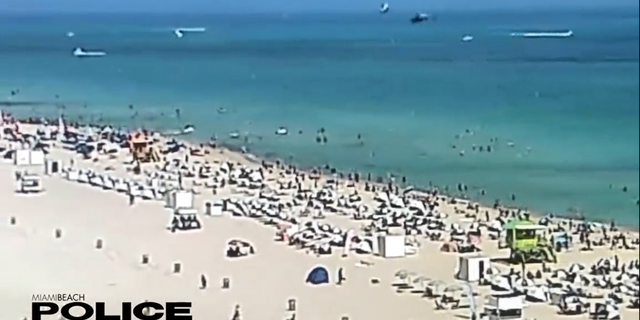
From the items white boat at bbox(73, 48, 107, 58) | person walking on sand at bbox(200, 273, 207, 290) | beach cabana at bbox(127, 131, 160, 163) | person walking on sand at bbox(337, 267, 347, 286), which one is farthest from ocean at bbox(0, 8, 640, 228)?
person walking on sand at bbox(200, 273, 207, 290)

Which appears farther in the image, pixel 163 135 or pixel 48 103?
pixel 48 103

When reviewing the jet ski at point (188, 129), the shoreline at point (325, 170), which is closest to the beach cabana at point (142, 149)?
the shoreline at point (325, 170)

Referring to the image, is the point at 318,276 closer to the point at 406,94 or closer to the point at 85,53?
the point at 406,94

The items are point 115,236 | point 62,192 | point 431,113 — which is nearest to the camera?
point 115,236

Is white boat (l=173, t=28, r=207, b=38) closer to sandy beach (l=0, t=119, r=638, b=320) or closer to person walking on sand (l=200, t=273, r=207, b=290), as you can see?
sandy beach (l=0, t=119, r=638, b=320)

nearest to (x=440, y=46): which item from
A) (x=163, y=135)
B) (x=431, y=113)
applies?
(x=431, y=113)

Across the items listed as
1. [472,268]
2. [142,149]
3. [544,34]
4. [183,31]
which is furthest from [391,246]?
[183,31]

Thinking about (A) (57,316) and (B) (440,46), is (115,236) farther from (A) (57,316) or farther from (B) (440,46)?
(B) (440,46)
